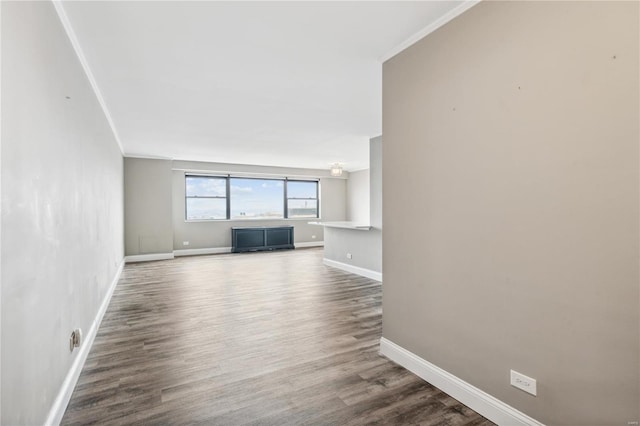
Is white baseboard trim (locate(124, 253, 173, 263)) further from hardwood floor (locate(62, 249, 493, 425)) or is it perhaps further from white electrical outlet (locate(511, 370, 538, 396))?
white electrical outlet (locate(511, 370, 538, 396))

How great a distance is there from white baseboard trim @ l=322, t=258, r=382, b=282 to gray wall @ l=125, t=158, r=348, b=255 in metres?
3.42

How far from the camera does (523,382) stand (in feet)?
5.65

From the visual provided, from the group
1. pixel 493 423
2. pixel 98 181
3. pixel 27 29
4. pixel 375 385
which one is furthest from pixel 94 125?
pixel 493 423

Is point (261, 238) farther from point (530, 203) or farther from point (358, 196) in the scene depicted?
point (530, 203)

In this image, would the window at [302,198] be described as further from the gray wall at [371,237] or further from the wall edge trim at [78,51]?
the wall edge trim at [78,51]

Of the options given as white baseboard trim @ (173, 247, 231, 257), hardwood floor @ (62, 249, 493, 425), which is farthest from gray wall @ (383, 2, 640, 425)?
white baseboard trim @ (173, 247, 231, 257)

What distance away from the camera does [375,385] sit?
7.31 feet

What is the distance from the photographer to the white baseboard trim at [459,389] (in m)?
1.77

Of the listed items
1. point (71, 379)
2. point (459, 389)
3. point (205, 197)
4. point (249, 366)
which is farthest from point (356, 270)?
point (205, 197)

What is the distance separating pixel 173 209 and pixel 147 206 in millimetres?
907

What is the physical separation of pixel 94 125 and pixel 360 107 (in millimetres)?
2850

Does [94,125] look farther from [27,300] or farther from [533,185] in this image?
[533,185]

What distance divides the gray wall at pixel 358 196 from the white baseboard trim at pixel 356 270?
3649 mm

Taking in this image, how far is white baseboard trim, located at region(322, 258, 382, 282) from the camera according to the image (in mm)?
5424
